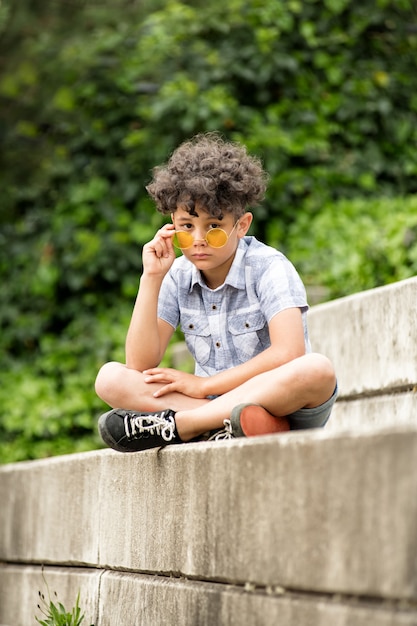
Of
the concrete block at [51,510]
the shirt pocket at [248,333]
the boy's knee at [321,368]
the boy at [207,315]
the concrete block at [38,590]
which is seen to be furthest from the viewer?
the concrete block at [51,510]

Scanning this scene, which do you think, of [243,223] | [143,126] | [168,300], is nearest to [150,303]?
[168,300]

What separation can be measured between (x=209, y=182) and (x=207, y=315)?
1.52ft

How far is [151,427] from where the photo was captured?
10.9 feet

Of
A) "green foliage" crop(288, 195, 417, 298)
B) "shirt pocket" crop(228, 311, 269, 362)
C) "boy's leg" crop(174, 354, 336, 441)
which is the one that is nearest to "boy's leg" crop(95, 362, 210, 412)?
"shirt pocket" crop(228, 311, 269, 362)

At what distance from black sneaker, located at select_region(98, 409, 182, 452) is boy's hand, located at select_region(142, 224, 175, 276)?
19.6 inches

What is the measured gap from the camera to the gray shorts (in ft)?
10.5

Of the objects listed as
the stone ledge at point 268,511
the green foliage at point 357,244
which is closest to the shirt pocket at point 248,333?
the stone ledge at point 268,511

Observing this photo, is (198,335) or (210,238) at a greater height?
(210,238)

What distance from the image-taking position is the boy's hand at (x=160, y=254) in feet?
11.7

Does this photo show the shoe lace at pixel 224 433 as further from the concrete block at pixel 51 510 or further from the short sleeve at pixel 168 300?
the concrete block at pixel 51 510

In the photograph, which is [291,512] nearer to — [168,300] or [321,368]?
[321,368]

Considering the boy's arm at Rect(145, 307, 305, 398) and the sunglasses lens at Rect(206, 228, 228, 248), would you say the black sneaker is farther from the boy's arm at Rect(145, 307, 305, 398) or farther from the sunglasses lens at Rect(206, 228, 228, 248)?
the sunglasses lens at Rect(206, 228, 228, 248)

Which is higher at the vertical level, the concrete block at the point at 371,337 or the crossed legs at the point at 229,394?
the concrete block at the point at 371,337

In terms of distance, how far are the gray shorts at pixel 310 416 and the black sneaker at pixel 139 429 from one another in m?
0.39
